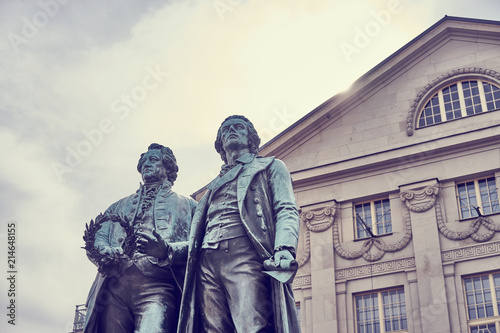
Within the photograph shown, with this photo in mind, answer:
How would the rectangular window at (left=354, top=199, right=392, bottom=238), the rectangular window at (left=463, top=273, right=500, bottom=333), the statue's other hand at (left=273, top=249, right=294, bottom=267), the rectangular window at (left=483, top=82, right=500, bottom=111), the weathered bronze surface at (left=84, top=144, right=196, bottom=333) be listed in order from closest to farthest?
the statue's other hand at (left=273, top=249, right=294, bottom=267) → the weathered bronze surface at (left=84, top=144, right=196, bottom=333) → the rectangular window at (left=463, top=273, right=500, bottom=333) → the rectangular window at (left=354, top=199, right=392, bottom=238) → the rectangular window at (left=483, top=82, right=500, bottom=111)

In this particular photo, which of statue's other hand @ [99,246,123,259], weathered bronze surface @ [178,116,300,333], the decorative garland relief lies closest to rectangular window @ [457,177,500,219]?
the decorative garland relief

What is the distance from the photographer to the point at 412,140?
1266 inches

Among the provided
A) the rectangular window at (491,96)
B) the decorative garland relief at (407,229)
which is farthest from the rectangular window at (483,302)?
the rectangular window at (491,96)

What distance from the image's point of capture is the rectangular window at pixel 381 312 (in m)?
28.9

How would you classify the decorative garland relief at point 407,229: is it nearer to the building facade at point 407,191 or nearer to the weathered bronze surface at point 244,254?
the building facade at point 407,191

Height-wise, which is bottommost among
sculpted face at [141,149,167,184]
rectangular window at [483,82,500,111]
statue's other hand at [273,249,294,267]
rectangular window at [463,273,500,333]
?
statue's other hand at [273,249,294,267]

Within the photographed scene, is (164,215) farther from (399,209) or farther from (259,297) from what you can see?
(399,209)

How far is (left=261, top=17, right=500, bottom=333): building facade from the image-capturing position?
2878 cm

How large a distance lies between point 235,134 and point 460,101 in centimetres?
2552

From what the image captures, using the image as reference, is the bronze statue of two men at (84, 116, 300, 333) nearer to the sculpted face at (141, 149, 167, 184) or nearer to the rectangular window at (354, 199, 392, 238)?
the sculpted face at (141, 149, 167, 184)

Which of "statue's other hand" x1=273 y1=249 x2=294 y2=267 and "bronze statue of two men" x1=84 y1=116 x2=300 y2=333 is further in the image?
"bronze statue of two men" x1=84 y1=116 x2=300 y2=333

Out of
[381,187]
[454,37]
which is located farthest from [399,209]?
[454,37]

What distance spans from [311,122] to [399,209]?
5.38 m

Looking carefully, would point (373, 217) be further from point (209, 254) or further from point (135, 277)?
point (209, 254)
